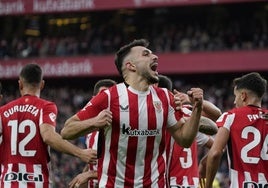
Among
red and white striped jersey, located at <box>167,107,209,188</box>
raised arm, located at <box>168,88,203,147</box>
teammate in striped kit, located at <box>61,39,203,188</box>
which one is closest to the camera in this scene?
raised arm, located at <box>168,88,203,147</box>

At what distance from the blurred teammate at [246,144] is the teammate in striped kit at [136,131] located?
0.75m

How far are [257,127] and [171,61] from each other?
88.4 feet

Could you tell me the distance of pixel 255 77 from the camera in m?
8.11

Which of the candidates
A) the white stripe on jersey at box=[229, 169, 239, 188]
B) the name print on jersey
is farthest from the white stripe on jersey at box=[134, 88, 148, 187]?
the name print on jersey

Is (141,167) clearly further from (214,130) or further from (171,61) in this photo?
(171,61)

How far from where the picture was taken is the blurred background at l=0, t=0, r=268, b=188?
33.9m

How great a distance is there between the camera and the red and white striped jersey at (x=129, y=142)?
7.25m

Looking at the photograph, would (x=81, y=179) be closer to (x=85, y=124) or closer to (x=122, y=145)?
(x=122, y=145)

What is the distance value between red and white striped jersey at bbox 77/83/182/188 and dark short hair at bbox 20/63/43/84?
1.40 metres

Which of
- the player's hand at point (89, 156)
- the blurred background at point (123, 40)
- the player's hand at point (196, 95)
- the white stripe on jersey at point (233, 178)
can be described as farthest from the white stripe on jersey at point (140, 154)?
the blurred background at point (123, 40)

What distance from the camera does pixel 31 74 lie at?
8.47 m

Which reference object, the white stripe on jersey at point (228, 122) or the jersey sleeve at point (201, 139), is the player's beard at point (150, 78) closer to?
the white stripe on jersey at point (228, 122)

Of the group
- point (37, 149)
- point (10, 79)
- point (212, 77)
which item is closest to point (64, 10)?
point (10, 79)

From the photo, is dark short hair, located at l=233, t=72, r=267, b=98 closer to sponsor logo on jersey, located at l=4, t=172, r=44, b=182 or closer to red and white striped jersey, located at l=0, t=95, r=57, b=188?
red and white striped jersey, located at l=0, t=95, r=57, b=188
